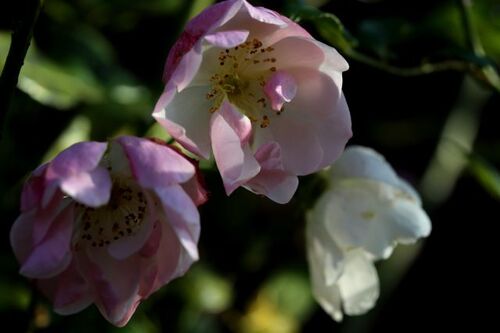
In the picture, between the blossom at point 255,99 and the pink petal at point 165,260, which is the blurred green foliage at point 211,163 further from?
the pink petal at point 165,260

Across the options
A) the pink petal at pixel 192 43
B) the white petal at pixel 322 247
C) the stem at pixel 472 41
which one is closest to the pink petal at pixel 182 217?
the pink petal at pixel 192 43

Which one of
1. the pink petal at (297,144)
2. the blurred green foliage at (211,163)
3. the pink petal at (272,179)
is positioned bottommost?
the blurred green foliage at (211,163)

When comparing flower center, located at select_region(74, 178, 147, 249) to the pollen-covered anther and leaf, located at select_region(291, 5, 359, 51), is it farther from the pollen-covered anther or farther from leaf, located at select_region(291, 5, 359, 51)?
leaf, located at select_region(291, 5, 359, 51)

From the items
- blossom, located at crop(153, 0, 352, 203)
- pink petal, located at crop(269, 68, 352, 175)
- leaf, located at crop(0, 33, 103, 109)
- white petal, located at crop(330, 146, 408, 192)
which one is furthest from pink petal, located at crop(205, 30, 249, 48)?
leaf, located at crop(0, 33, 103, 109)

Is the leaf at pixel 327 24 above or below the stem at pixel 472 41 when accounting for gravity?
above

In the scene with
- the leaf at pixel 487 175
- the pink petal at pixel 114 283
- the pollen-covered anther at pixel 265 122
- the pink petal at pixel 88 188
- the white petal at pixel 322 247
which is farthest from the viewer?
the leaf at pixel 487 175

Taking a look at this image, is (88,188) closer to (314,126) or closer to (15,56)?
(15,56)

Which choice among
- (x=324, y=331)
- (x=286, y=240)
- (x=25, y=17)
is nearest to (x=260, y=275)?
(x=286, y=240)
